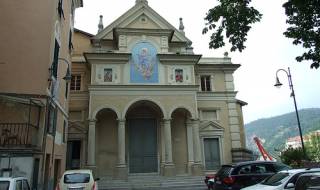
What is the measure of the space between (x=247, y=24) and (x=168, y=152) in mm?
18231

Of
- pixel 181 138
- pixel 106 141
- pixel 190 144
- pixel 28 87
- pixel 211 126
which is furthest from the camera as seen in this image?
pixel 211 126

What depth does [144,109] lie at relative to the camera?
30.2 m

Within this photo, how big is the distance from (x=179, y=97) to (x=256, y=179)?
48.1 feet

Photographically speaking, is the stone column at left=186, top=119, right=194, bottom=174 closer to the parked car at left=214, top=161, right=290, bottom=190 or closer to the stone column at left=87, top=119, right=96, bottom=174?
the stone column at left=87, top=119, right=96, bottom=174

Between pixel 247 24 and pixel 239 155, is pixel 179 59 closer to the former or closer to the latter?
pixel 239 155

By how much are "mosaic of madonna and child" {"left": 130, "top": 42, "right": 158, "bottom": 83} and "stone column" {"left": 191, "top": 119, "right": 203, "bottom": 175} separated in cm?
512

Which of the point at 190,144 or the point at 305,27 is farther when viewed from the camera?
the point at 190,144

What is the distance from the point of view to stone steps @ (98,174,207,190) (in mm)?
23394

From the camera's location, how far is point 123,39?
2930 cm

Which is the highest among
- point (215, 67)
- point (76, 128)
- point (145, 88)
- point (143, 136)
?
point (215, 67)

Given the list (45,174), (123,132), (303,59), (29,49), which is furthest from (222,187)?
(123,132)

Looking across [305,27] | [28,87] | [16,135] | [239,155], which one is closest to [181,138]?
[239,155]

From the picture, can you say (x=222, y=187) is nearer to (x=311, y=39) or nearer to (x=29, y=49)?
(x=311, y=39)

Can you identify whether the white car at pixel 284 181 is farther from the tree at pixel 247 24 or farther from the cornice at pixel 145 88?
the cornice at pixel 145 88
